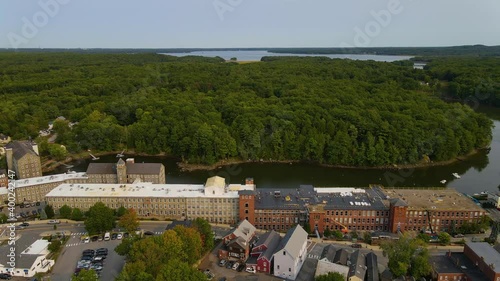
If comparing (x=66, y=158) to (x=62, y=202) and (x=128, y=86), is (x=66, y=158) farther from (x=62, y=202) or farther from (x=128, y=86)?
(x=128, y=86)

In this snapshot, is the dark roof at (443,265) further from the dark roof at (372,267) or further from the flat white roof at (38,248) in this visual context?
the flat white roof at (38,248)

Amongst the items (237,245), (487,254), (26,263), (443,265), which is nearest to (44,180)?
(26,263)

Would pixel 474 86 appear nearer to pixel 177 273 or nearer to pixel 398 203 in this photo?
pixel 398 203

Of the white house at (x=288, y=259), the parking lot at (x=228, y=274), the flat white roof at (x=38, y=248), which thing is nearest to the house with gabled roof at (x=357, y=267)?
the white house at (x=288, y=259)

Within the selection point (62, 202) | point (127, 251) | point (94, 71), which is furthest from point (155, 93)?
point (127, 251)

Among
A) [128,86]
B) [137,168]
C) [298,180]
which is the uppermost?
[128,86]
